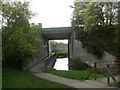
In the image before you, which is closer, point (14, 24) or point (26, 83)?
point (26, 83)

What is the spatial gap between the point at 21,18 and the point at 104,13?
5.38 m

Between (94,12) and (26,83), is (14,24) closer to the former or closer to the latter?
(26,83)

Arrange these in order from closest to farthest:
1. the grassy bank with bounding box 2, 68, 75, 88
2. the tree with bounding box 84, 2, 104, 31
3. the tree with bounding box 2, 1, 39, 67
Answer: the grassy bank with bounding box 2, 68, 75, 88 → the tree with bounding box 2, 1, 39, 67 → the tree with bounding box 84, 2, 104, 31

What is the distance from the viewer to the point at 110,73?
6.58 meters

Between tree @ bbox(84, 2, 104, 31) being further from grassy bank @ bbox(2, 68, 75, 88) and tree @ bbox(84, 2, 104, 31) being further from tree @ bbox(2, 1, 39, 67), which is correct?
grassy bank @ bbox(2, 68, 75, 88)

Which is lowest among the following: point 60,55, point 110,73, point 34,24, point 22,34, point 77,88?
point 60,55

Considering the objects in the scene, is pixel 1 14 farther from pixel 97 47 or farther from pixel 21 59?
pixel 97 47

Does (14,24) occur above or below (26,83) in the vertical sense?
above

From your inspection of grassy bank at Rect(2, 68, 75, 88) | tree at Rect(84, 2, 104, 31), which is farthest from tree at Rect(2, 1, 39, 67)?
tree at Rect(84, 2, 104, 31)

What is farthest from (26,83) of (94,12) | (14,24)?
(94,12)

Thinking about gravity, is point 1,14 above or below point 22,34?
above

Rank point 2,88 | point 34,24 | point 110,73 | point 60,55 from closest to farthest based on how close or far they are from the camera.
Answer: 1. point 2,88
2. point 110,73
3. point 34,24
4. point 60,55

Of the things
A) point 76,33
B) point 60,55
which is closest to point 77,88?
point 76,33

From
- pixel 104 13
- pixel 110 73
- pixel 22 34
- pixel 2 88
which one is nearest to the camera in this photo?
pixel 2 88
